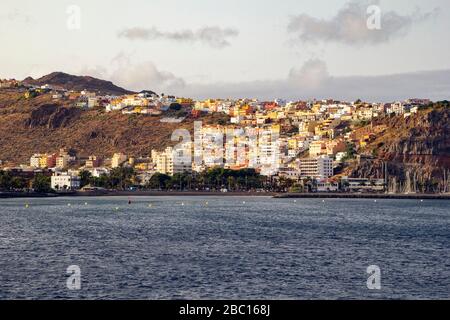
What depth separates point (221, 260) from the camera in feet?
144

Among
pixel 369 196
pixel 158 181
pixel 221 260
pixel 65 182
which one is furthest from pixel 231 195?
pixel 221 260

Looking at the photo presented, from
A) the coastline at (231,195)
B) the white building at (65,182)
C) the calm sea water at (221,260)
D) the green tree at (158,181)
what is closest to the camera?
the calm sea water at (221,260)

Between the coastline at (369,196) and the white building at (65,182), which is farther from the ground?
the white building at (65,182)

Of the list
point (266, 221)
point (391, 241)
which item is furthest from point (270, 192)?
point (391, 241)

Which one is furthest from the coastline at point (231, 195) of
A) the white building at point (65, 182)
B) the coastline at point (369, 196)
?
the white building at point (65, 182)

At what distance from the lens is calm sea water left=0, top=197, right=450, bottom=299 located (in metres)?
34.5

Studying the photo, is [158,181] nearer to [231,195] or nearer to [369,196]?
[231,195]

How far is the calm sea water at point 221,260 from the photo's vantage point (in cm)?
3447

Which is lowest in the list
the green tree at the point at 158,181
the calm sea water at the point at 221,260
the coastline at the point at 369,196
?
the calm sea water at the point at 221,260

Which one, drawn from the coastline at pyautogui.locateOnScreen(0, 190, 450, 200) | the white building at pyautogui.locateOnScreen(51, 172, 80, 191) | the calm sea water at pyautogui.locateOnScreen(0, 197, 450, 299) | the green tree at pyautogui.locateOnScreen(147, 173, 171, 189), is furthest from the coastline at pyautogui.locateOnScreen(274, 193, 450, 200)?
the calm sea water at pyautogui.locateOnScreen(0, 197, 450, 299)

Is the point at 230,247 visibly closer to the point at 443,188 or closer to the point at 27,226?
the point at 27,226

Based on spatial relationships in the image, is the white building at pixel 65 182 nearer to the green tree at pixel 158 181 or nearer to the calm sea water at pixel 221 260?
the green tree at pixel 158 181

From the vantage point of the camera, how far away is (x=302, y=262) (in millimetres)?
43719
